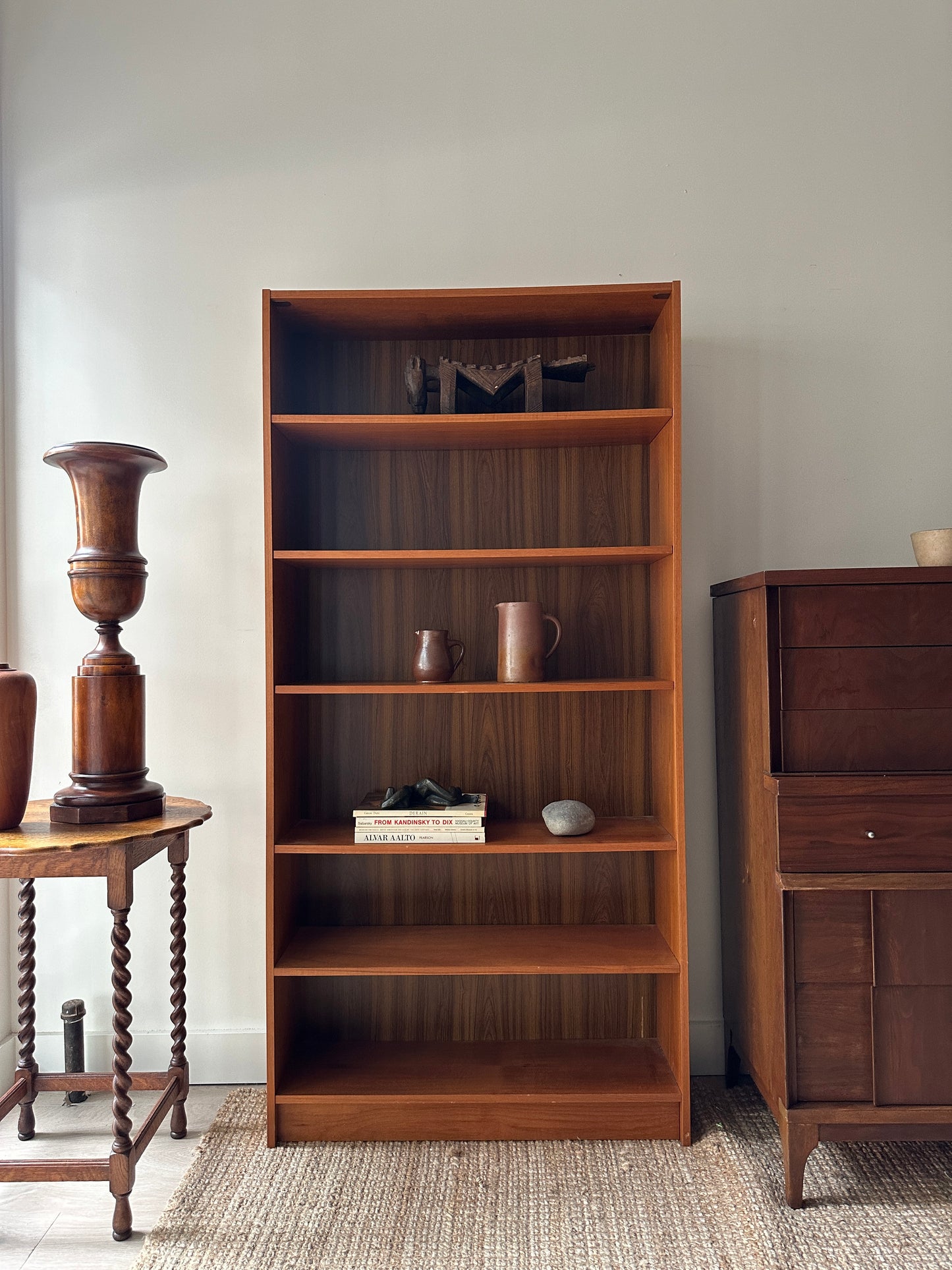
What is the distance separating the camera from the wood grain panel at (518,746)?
218cm

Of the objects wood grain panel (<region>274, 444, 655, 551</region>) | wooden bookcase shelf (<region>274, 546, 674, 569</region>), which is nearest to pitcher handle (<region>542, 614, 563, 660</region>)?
wooden bookcase shelf (<region>274, 546, 674, 569</region>)

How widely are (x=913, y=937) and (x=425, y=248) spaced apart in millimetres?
1888

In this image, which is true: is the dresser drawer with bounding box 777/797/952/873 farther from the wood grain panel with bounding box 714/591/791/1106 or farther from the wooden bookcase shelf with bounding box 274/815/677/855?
the wooden bookcase shelf with bounding box 274/815/677/855

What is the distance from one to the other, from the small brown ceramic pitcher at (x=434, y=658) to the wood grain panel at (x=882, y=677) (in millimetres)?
750

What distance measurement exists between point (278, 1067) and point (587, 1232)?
0.72m

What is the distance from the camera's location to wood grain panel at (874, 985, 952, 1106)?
164 cm

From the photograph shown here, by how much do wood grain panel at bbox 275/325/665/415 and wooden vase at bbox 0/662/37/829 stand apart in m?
0.93

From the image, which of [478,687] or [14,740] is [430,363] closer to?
[478,687]

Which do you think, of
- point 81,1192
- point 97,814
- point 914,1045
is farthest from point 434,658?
point 81,1192

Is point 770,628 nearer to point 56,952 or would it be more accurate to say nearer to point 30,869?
point 30,869

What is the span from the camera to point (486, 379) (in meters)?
1.97

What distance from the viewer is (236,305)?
7.24ft

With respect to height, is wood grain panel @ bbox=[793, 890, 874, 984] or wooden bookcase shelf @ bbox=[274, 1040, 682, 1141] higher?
wood grain panel @ bbox=[793, 890, 874, 984]

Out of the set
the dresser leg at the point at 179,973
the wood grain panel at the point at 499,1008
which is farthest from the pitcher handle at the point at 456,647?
the wood grain panel at the point at 499,1008
